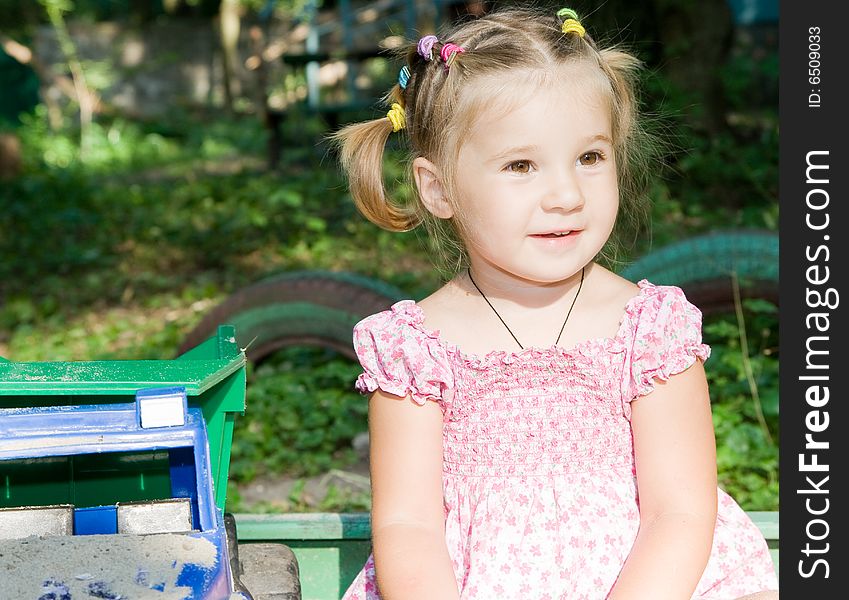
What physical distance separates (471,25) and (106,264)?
495cm

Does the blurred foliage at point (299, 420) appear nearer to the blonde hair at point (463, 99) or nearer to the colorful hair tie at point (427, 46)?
the blonde hair at point (463, 99)

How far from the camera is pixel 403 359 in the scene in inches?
71.6

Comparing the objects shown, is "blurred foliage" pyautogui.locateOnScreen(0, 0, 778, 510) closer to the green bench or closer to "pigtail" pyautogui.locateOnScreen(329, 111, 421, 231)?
"pigtail" pyautogui.locateOnScreen(329, 111, 421, 231)

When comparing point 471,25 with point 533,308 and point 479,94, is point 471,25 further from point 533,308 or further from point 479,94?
point 533,308

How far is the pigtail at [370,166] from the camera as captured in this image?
1924 mm

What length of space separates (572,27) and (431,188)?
355mm

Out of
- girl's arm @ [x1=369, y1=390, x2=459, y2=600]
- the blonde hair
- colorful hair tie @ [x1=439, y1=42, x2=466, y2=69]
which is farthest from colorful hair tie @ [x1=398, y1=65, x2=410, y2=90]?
girl's arm @ [x1=369, y1=390, x2=459, y2=600]

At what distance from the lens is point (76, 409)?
1.54 metres

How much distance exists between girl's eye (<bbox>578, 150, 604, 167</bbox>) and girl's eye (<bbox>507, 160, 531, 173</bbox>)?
9cm

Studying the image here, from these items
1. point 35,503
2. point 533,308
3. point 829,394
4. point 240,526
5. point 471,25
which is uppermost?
point 471,25

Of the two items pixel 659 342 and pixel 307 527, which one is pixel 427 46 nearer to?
pixel 659 342

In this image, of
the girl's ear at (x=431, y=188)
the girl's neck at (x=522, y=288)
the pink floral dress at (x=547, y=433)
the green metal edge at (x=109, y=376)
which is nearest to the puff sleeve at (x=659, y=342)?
the pink floral dress at (x=547, y=433)

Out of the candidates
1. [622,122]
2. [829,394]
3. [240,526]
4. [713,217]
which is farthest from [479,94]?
[713,217]

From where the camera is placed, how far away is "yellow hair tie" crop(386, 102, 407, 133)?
6.23 ft
